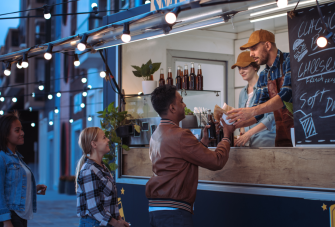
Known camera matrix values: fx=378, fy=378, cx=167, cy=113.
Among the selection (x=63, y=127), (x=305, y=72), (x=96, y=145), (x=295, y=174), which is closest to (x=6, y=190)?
(x=96, y=145)

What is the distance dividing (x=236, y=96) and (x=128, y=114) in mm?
2327

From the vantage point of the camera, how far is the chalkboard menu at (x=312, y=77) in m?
2.88

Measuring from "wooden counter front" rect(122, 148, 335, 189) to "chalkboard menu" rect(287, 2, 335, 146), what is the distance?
0.37 feet

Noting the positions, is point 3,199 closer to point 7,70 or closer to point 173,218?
point 173,218

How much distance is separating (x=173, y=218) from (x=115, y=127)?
2869 millimetres

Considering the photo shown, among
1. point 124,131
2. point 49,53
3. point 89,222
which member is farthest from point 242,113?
point 49,53

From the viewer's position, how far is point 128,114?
5023 millimetres

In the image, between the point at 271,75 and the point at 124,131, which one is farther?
the point at 124,131

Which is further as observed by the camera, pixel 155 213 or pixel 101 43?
pixel 101 43

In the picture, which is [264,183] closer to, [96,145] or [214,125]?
[214,125]

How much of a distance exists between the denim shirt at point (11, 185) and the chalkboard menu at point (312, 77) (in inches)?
86.2

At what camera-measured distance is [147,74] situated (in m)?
4.95

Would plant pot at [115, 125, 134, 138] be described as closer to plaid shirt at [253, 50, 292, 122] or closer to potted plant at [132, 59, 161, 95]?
A: potted plant at [132, 59, 161, 95]

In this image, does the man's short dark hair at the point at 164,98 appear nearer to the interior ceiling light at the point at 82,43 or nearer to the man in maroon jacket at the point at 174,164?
the man in maroon jacket at the point at 174,164
